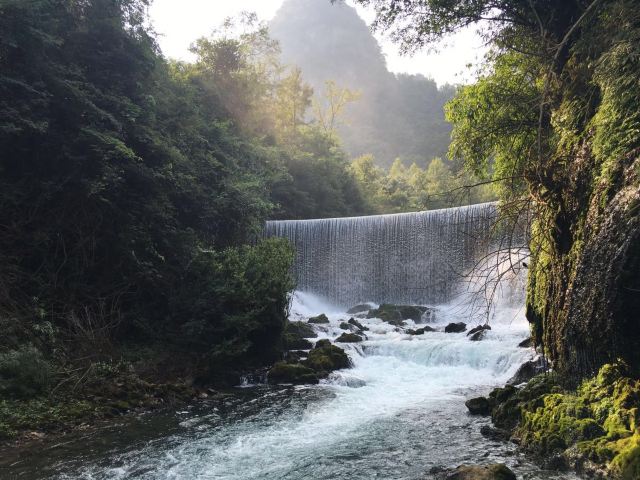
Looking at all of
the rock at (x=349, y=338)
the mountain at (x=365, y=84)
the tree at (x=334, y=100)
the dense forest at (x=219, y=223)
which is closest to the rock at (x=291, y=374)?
the dense forest at (x=219, y=223)

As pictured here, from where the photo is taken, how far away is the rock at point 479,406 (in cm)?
780

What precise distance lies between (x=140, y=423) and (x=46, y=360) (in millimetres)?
1950

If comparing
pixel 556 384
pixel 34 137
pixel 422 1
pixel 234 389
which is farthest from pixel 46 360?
pixel 422 1

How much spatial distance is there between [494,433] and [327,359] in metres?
5.36

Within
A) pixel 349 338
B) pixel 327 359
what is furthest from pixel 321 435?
pixel 349 338

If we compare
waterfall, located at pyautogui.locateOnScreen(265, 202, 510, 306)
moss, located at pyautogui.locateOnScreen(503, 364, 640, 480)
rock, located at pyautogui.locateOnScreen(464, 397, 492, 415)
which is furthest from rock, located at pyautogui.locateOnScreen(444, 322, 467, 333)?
moss, located at pyautogui.locateOnScreen(503, 364, 640, 480)

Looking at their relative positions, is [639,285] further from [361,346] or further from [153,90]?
[153,90]

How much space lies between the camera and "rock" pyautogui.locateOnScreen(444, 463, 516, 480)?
4.75 meters

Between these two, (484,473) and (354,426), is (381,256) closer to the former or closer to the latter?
(354,426)

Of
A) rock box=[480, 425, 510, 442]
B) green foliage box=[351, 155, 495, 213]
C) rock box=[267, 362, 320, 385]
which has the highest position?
green foliage box=[351, 155, 495, 213]

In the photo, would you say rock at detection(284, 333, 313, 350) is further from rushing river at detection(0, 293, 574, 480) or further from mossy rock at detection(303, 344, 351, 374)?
rushing river at detection(0, 293, 574, 480)

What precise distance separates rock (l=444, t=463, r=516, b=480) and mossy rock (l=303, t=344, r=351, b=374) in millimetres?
6112

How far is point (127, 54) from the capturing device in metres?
12.1

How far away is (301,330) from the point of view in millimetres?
14594
